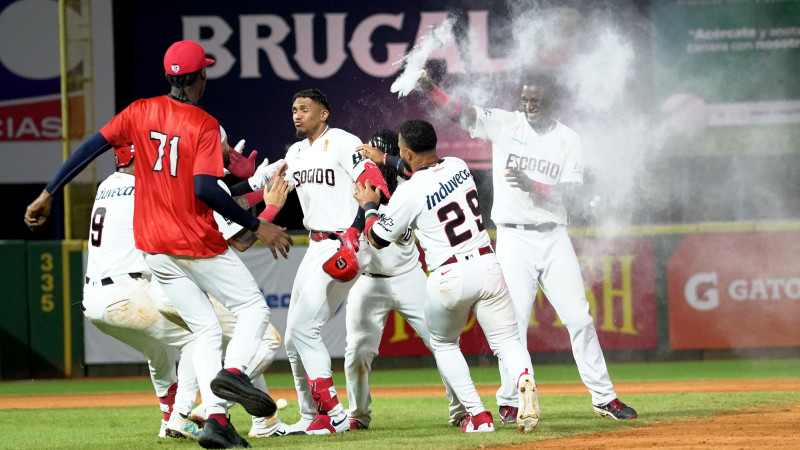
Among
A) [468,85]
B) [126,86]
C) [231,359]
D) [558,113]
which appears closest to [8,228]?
[126,86]

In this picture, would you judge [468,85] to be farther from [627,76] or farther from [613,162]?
[613,162]

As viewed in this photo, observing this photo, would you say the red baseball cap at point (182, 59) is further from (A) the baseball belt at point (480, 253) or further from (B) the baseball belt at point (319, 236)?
(A) the baseball belt at point (480, 253)

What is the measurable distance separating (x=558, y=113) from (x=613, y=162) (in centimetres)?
79

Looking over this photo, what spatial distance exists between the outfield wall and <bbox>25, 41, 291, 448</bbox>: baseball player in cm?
682

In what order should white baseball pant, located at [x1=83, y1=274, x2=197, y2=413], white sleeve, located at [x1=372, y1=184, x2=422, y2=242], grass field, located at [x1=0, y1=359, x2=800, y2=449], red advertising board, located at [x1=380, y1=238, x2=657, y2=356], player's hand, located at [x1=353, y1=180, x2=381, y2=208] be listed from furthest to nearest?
red advertising board, located at [x1=380, y1=238, x2=657, y2=356], white baseball pant, located at [x1=83, y1=274, x2=197, y2=413], player's hand, located at [x1=353, y1=180, x2=381, y2=208], grass field, located at [x1=0, y1=359, x2=800, y2=449], white sleeve, located at [x1=372, y1=184, x2=422, y2=242]

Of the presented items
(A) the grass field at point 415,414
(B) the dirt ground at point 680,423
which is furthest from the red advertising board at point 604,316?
(B) the dirt ground at point 680,423

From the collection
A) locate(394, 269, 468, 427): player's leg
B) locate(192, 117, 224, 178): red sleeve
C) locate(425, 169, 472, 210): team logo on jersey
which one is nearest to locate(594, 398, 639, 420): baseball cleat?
locate(394, 269, 468, 427): player's leg

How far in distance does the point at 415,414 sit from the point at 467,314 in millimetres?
2130

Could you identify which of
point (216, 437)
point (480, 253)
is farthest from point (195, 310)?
point (480, 253)

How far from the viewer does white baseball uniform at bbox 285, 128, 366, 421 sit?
305 inches

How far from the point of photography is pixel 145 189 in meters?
6.89

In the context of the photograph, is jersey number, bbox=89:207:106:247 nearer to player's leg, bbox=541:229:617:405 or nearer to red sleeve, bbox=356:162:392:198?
red sleeve, bbox=356:162:392:198

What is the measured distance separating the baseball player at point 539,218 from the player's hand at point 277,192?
1287mm

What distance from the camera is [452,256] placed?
24.1 feet
